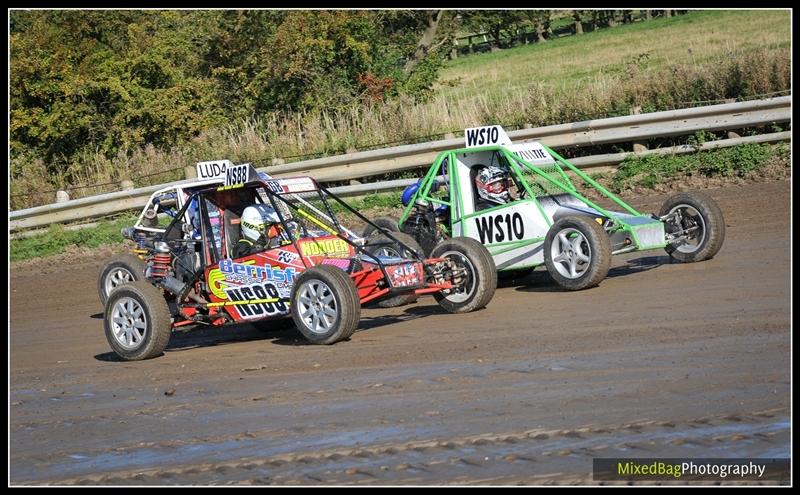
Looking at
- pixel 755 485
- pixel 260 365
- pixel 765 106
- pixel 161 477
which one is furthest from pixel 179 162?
pixel 755 485

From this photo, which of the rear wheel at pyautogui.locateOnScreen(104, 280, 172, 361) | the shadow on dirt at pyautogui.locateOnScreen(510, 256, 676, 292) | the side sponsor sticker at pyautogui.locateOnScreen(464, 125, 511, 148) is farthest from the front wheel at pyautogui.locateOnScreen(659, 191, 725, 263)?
the rear wheel at pyautogui.locateOnScreen(104, 280, 172, 361)

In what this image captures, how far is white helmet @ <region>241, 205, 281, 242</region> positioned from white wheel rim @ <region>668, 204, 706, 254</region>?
4.06 meters

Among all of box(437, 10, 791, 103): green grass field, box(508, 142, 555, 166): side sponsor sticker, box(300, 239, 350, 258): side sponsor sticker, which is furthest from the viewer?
box(437, 10, 791, 103): green grass field

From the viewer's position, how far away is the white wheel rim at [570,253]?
11.3 meters

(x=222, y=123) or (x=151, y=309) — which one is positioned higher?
(x=222, y=123)

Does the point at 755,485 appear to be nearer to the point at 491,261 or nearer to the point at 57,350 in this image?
the point at 491,261

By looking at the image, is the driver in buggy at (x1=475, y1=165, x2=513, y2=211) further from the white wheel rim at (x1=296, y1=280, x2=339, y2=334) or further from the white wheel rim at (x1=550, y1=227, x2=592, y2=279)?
the white wheel rim at (x1=296, y1=280, x2=339, y2=334)

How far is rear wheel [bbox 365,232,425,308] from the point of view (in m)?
11.0

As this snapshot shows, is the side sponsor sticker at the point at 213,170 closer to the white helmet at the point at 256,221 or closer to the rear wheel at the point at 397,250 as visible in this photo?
the white helmet at the point at 256,221

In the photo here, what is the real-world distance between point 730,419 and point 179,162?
17.9 metres

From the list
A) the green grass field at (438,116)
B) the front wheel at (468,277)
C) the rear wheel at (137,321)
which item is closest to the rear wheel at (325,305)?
the rear wheel at (137,321)

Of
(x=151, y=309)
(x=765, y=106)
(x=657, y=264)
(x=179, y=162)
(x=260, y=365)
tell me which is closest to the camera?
(x=260, y=365)

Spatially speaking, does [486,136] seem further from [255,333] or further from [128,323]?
[128,323]

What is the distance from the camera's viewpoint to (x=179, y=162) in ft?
75.3
